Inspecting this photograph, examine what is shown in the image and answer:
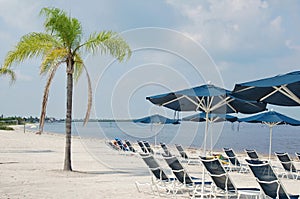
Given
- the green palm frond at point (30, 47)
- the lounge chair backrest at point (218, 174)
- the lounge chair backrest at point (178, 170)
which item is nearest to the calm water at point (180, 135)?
the green palm frond at point (30, 47)

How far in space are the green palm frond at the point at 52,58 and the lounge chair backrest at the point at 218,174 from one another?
4.73 metres

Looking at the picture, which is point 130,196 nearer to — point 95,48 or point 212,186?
point 212,186

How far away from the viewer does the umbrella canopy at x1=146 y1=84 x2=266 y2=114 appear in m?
7.41

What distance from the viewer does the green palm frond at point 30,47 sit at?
9.77 metres

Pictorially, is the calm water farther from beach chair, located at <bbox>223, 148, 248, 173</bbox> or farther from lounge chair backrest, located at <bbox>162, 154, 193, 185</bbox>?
lounge chair backrest, located at <bbox>162, 154, 193, 185</bbox>

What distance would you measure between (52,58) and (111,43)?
1.37 metres

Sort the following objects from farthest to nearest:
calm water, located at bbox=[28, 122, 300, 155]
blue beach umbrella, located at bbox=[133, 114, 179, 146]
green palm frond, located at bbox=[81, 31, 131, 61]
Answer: blue beach umbrella, located at bbox=[133, 114, 179, 146], calm water, located at bbox=[28, 122, 300, 155], green palm frond, located at bbox=[81, 31, 131, 61]

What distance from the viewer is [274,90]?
5402mm

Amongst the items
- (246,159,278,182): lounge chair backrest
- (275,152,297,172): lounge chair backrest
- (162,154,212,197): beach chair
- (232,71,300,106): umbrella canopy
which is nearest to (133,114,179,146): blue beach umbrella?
(275,152,297,172): lounge chair backrest

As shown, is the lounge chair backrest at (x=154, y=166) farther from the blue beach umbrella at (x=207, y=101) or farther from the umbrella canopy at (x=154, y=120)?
the umbrella canopy at (x=154, y=120)

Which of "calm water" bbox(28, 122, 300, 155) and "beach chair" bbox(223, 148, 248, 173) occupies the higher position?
"calm water" bbox(28, 122, 300, 155)

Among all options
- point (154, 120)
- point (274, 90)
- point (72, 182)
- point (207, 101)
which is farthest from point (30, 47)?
point (154, 120)

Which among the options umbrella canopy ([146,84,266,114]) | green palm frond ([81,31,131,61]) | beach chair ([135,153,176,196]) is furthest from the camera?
green palm frond ([81,31,131,61])

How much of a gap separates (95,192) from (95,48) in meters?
3.94
